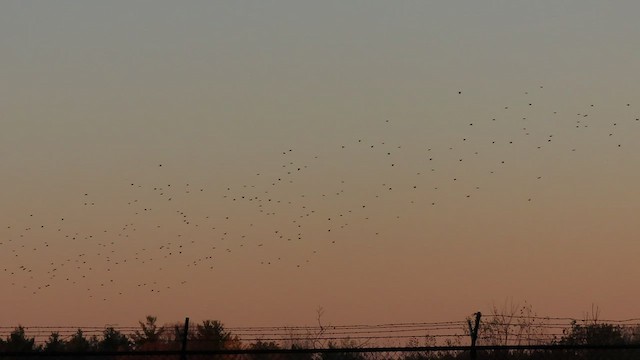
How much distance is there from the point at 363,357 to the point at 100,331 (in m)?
7.51

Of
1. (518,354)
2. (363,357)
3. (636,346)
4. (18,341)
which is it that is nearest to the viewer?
(636,346)

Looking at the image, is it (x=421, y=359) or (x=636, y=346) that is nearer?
(x=636, y=346)

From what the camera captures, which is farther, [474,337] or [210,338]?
[210,338]

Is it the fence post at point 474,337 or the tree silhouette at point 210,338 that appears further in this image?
the tree silhouette at point 210,338

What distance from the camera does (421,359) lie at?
102 ft

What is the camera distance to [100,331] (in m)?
24.7

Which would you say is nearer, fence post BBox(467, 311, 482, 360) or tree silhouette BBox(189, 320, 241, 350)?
fence post BBox(467, 311, 482, 360)

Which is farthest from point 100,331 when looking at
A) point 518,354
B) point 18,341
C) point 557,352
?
point 18,341

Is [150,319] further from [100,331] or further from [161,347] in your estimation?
[100,331]

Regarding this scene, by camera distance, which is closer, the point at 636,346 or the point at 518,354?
the point at 636,346

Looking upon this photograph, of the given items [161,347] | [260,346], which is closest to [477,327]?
[260,346]

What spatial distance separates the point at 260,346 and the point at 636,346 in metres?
15.1

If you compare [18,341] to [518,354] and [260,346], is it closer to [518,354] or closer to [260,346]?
[260,346]

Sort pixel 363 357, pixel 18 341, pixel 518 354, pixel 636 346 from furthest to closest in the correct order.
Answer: pixel 18 341, pixel 518 354, pixel 363 357, pixel 636 346
